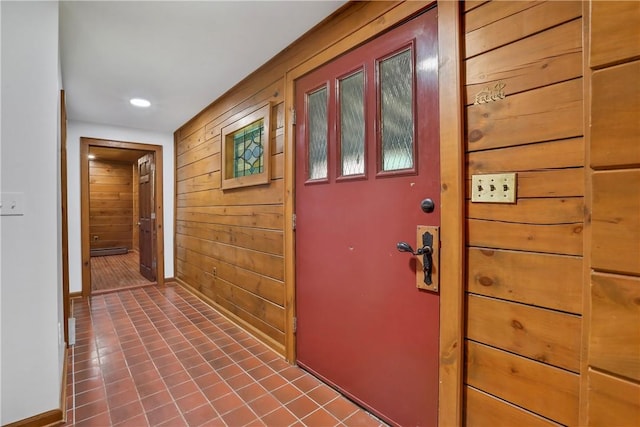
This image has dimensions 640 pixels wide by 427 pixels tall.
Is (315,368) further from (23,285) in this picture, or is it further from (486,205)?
(23,285)

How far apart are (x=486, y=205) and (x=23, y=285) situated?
7.24 feet

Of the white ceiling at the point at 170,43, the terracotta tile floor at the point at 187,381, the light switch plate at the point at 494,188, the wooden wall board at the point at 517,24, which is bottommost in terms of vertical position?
the terracotta tile floor at the point at 187,381

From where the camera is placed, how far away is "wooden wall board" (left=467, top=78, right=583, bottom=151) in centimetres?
94

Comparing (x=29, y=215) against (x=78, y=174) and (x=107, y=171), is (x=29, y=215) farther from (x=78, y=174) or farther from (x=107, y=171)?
(x=107, y=171)

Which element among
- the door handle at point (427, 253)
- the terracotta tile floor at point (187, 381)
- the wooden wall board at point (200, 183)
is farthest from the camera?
the wooden wall board at point (200, 183)

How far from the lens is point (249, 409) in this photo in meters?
1.63

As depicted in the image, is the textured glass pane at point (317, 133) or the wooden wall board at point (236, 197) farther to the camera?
the wooden wall board at point (236, 197)

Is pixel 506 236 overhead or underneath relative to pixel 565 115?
underneath

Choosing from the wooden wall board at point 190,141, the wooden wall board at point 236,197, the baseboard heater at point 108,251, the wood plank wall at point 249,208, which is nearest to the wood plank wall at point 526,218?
the wood plank wall at point 249,208

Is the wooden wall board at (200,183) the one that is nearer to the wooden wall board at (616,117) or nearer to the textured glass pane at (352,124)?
the textured glass pane at (352,124)

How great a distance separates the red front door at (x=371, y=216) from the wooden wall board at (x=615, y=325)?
1.89 feet

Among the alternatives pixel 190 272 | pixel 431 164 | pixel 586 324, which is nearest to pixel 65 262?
pixel 190 272

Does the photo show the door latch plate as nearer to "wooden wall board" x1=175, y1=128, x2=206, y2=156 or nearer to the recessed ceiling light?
"wooden wall board" x1=175, y1=128, x2=206, y2=156

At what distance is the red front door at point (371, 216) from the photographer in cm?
132
